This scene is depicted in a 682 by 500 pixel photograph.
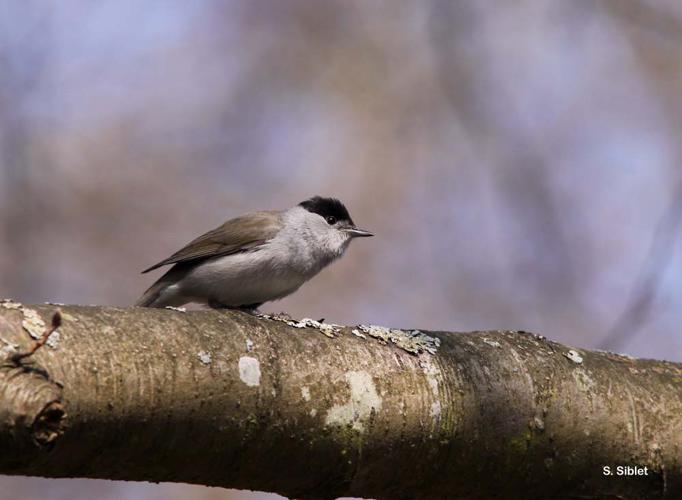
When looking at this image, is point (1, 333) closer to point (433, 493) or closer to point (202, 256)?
point (433, 493)

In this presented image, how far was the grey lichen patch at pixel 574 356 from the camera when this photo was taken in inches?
114

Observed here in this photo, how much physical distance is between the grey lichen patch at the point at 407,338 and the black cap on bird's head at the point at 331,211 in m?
3.14

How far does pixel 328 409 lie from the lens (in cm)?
238

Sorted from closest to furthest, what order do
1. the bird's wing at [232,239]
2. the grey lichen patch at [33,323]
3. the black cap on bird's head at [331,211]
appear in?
the grey lichen patch at [33,323] < the bird's wing at [232,239] < the black cap on bird's head at [331,211]

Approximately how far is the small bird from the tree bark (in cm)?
243

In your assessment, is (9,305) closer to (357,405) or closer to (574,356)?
(357,405)

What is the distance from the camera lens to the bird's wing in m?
5.29

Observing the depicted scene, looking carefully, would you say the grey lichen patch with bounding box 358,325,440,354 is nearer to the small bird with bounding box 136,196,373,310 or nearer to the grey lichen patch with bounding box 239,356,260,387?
the grey lichen patch with bounding box 239,356,260,387

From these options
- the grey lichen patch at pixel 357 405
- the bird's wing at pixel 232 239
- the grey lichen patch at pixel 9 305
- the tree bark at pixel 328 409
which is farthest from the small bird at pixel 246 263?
the grey lichen patch at pixel 9 305

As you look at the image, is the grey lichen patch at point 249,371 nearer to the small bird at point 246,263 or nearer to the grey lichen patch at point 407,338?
the grey lichen patch at point 407,338

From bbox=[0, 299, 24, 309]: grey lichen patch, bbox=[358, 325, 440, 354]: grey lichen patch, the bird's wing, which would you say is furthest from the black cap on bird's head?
bbox=[0, 299, 24, 309]: grey lichen patch

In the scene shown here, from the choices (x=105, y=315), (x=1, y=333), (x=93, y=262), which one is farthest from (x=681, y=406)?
(x=93, y=262)

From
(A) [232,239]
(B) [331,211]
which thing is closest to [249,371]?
(A) [232,239]

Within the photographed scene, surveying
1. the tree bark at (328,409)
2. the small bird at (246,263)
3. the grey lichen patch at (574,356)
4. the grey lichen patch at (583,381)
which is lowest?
the tree bark at (328,409)
